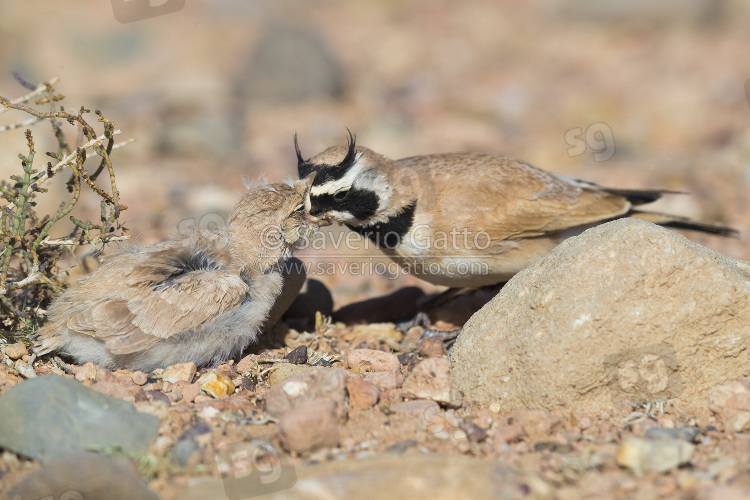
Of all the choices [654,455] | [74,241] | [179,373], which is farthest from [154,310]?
[654,455]

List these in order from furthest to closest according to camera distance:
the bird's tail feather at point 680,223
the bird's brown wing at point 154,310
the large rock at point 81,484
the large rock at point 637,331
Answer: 1. the bird's tail feather at point 680,223
2. the bird's brown wing at point 154,310
3. the large rock at point 637,331
4. the large rock at point 81,484

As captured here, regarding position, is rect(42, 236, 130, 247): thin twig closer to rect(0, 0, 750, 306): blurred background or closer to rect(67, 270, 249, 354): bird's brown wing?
rect(67, 270, 249, 354): bird's brown wing

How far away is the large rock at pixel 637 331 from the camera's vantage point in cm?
425

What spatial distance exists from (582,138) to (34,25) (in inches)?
513

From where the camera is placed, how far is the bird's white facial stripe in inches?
221

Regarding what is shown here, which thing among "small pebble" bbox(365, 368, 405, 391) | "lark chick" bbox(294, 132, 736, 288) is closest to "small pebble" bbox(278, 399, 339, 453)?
"small pebble" bbox(365, 368, 405, 391)

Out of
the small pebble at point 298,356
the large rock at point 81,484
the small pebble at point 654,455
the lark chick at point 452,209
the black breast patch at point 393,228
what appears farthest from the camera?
the black breast patch at point 393,228

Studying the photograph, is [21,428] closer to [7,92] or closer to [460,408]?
[460,408]

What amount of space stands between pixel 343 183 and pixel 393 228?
1.94 ft

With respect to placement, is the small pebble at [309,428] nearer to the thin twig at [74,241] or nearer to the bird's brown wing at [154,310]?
the bird's brown wing at [154,310]

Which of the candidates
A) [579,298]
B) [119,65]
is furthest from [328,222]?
[119,65]

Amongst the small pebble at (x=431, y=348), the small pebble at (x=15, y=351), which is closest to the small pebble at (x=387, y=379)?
the small pebble at (x=431, y=348)

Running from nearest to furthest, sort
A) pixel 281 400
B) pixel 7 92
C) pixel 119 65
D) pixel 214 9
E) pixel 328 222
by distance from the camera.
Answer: pixel 281 400 < pixel 328 222 < pixel 7 92 < pixel 119 65 < pixel 214 9

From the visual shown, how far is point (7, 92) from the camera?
43.4ft
